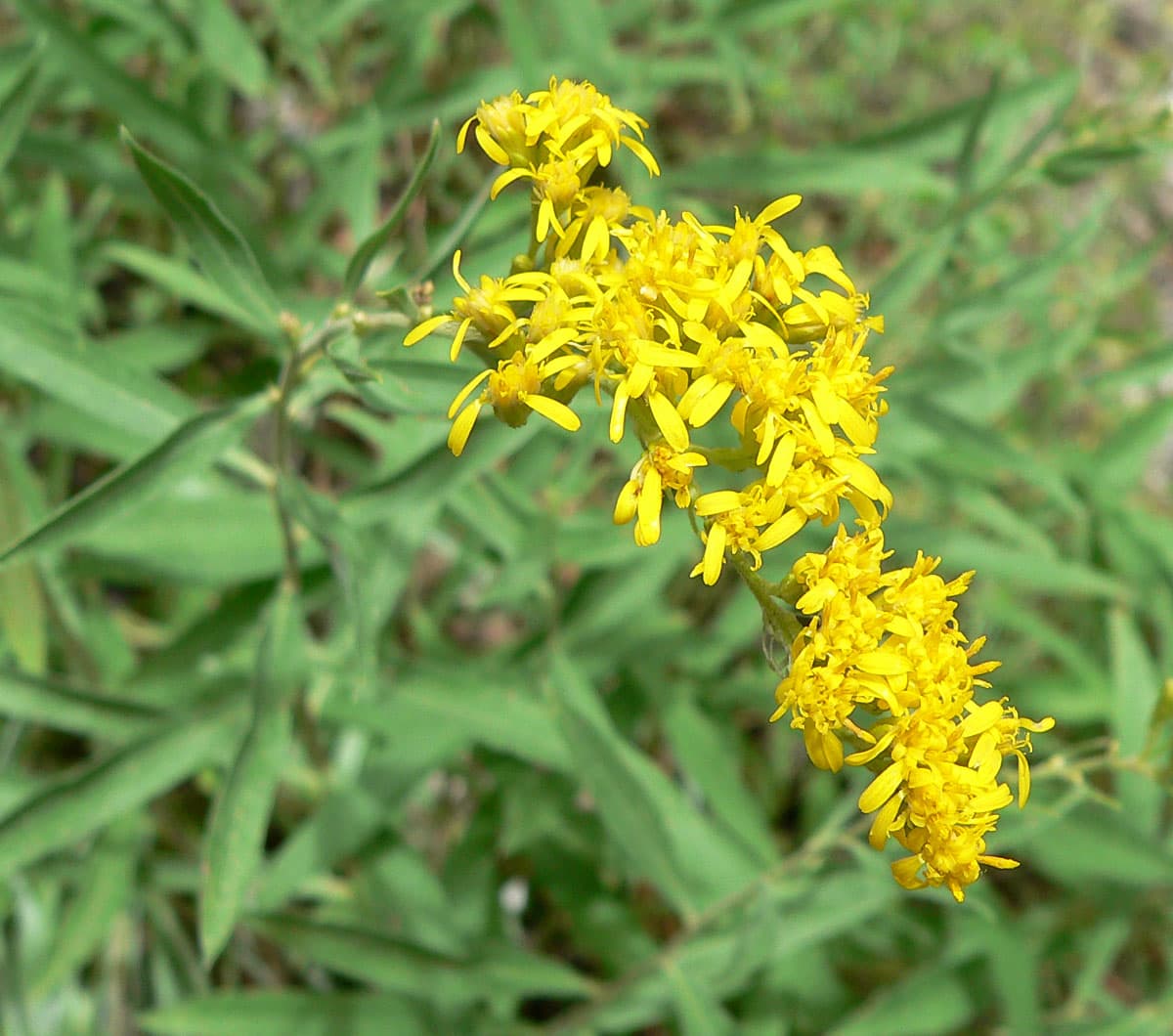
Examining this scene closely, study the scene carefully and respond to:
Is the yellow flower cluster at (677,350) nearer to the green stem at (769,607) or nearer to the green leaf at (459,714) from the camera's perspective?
the green stem at (769,607)

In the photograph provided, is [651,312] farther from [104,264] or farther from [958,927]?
[104,264]

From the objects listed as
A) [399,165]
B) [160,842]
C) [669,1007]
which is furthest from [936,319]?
[160,842]

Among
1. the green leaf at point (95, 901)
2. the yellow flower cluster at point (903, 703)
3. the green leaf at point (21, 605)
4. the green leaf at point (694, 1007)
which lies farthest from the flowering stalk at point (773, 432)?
the green leaf at point (95, 901)

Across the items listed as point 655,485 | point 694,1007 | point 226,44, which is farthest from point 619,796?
point 226,44

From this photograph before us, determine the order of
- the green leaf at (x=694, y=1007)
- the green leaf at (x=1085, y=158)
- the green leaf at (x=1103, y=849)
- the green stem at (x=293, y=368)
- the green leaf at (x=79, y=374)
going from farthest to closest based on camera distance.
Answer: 1. the green leaf at (x=1103, y=849)
2. the green leaf at (x=1085, y=158)
3. the green leaf at (x=694, y=1007)
4. the green leaf at (x=79, y=374)
5. the green stem at (x=293, y=368)

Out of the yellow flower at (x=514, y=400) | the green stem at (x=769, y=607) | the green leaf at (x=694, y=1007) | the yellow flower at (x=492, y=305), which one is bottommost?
the green leaf at (x=694, y=1007)

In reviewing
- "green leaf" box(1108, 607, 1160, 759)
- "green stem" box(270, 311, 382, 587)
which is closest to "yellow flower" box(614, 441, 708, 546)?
"green stem" box(270, 311, 382, 587)
